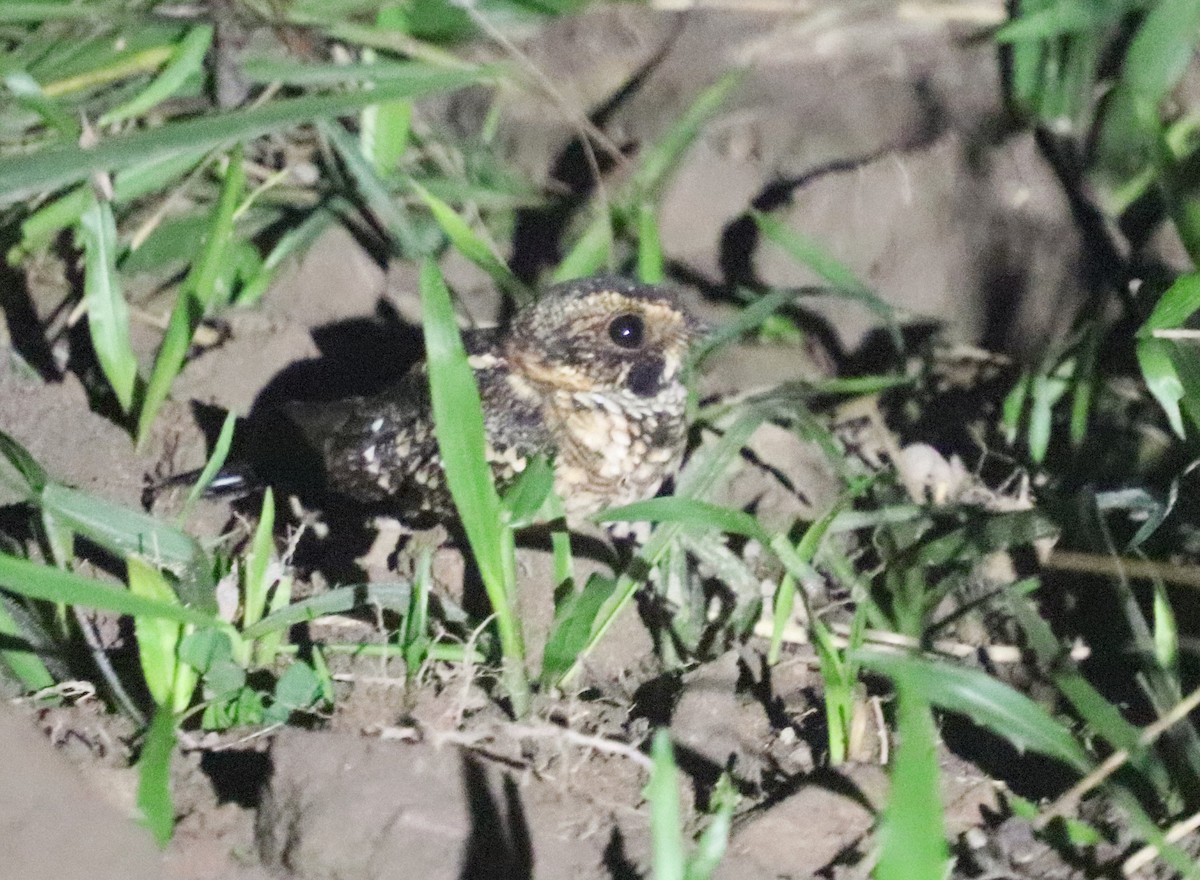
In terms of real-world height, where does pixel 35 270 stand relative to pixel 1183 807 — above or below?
above

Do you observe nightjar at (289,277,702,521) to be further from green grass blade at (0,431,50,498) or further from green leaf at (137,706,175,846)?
green leaf at (137,706,175,846)

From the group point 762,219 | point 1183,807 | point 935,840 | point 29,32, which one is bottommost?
point 1183,807

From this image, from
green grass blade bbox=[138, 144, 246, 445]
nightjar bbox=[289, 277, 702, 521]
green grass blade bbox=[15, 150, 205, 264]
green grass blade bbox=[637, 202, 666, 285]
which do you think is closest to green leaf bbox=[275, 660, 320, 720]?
nightjar bbox=[289, 277, 702, 521]

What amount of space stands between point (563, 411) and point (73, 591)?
3.05 feet

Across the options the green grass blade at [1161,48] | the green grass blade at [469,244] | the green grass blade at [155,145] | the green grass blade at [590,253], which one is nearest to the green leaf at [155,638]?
the green grass blade at [155,145]

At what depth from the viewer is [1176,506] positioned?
6.99 feet

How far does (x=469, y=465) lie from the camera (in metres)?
1.75

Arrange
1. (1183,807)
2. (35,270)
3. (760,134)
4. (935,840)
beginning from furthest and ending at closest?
1. (760,134)
2. (35,270)
3. (1183,807)
4. (935,840)

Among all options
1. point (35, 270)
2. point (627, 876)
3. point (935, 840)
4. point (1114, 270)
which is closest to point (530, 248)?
point (35, 270)

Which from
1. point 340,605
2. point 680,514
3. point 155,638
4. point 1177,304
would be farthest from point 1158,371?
point 155,638

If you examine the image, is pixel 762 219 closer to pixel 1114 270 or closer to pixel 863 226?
pixel 863 226

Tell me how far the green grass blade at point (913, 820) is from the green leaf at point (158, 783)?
0.85 meters

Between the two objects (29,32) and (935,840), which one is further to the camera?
(29,32)

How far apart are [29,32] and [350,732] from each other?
1.92 meters
